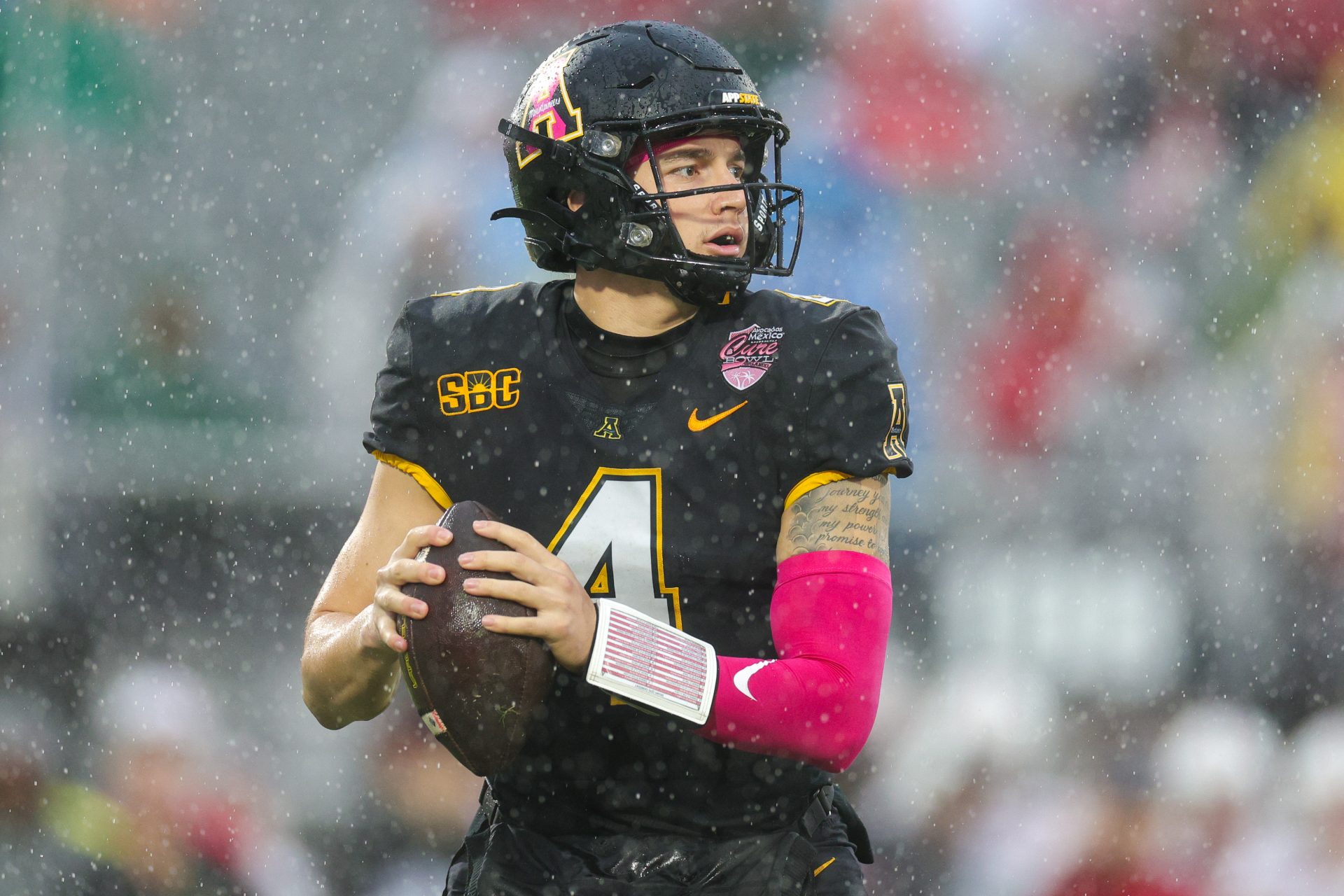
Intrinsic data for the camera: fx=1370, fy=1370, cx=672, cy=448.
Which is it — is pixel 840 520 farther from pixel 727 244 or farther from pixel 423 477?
pixel 423 477

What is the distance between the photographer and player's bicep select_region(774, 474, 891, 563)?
1.63 meters

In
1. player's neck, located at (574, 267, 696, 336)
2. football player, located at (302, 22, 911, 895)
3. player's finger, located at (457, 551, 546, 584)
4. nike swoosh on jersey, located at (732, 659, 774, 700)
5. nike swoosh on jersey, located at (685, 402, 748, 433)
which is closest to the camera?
player's finger, located at (457, 551, 546, 584)

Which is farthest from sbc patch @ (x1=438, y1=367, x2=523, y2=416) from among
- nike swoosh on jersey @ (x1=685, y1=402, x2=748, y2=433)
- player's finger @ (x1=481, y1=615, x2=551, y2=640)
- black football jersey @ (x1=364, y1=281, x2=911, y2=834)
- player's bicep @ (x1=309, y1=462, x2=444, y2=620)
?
player's finger @ (x1=481, y1=615, x2=551, y2=640)

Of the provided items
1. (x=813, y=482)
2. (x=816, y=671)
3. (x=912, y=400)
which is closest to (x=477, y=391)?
(x=813, y=482)

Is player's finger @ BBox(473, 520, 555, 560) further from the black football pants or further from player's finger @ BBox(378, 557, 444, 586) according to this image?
the black football pants

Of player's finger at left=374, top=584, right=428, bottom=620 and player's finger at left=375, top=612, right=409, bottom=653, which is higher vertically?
player's finger at left=374, top=584, right=428, bottom=620

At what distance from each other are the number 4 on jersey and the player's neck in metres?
0.25

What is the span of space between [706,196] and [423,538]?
2.14 feet

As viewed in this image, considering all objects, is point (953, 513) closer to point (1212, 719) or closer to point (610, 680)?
point (1212, 719)

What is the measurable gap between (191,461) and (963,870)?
7.06 ft

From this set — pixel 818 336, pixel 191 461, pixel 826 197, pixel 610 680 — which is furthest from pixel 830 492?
pixel 191 461

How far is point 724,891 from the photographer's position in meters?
1.64

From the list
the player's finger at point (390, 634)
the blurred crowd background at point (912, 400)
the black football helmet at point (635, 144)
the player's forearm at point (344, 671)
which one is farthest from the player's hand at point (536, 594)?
the blurred crowd background at point (912, 400)

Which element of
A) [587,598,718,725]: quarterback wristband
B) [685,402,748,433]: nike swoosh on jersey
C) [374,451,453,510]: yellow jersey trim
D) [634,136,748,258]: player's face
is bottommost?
[587,598,718,725]: quarterback wristband
